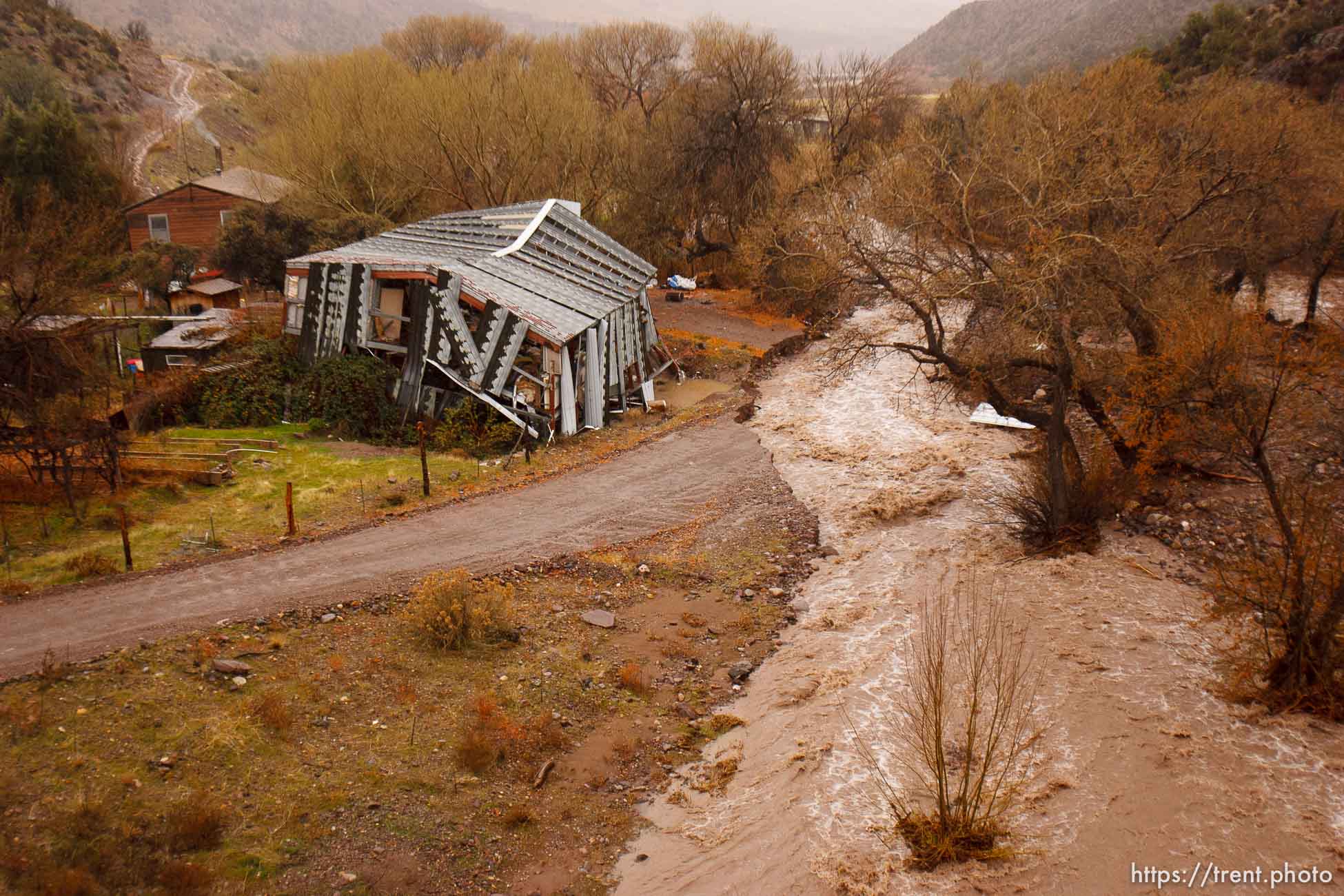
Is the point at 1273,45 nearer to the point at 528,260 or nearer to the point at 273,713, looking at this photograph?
the point at 528,260

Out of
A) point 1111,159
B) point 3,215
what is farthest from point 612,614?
point 1111,159

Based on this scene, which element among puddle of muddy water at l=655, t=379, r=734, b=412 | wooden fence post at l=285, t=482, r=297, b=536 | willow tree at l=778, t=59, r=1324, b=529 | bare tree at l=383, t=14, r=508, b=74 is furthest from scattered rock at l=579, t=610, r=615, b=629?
bare tree at l=383, t=14, r=508, b=74

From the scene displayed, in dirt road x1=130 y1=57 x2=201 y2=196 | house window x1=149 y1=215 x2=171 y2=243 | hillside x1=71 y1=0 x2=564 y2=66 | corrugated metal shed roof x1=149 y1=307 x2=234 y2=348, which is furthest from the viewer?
hillside x1=71 y1=0 x2=564 y2=66

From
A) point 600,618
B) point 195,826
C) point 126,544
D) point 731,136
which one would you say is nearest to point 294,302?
point 126,544

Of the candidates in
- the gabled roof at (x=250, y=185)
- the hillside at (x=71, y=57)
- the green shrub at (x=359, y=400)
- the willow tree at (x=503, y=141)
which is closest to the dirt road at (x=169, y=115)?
the hillside at (x=71, y=57)

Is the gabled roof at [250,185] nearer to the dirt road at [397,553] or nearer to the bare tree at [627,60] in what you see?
the bare tree at [627,60]

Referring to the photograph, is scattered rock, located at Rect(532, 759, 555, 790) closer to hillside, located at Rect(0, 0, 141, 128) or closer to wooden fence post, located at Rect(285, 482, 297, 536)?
wooden fence post, located at Rect(285, 482, 297, 536)
